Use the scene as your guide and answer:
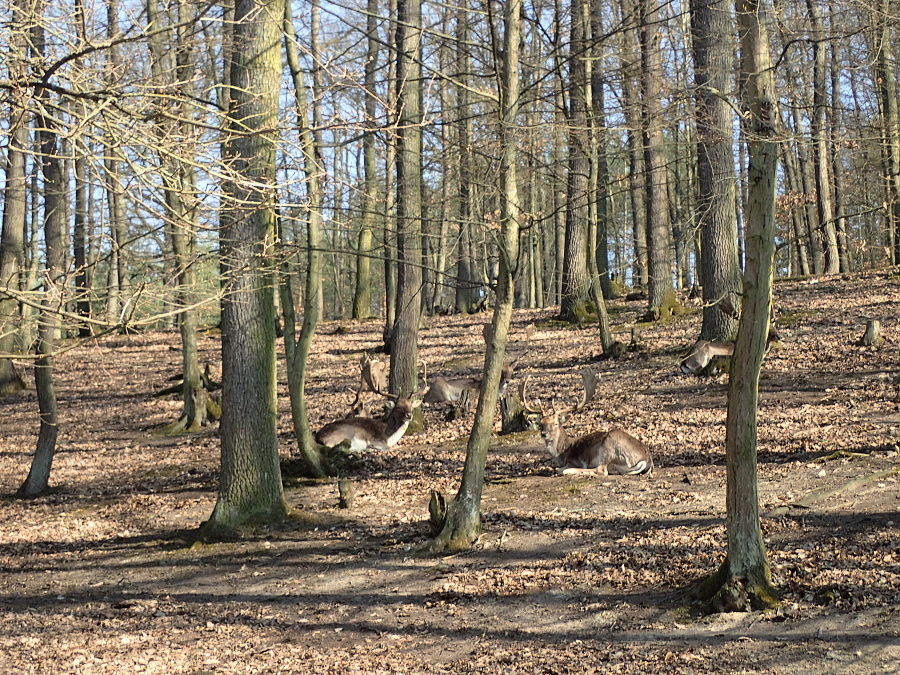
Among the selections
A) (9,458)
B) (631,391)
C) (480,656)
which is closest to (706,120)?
(631,391)

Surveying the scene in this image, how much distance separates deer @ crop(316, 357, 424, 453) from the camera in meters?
14.5

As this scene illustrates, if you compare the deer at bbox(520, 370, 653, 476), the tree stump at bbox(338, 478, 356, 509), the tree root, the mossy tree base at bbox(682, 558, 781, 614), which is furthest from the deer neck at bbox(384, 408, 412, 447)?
the mossy tree base at bbox(682, 558, 781, 614)

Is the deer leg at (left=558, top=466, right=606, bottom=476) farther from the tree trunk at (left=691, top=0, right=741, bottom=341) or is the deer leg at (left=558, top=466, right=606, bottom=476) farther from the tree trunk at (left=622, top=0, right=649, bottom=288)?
the tree trunk at (left=691, top=0, right=741, bottom=341)

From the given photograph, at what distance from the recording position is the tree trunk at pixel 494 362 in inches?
372

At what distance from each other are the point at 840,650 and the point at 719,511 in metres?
3.11

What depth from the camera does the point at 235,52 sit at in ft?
35.6

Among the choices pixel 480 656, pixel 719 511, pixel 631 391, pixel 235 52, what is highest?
pixel 235 52

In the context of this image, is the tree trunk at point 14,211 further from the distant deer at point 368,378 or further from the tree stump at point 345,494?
the distant deer at point 368,378

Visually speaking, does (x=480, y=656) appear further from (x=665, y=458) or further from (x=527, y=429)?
(x=527, y=429)

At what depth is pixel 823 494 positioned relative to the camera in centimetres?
934

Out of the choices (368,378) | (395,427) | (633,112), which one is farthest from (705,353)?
(368,378)

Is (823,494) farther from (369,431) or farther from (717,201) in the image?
(717,201)

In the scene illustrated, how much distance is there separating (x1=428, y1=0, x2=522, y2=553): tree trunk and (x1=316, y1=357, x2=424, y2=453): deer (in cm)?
491

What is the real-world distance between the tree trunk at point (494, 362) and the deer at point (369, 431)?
4.91 meters
